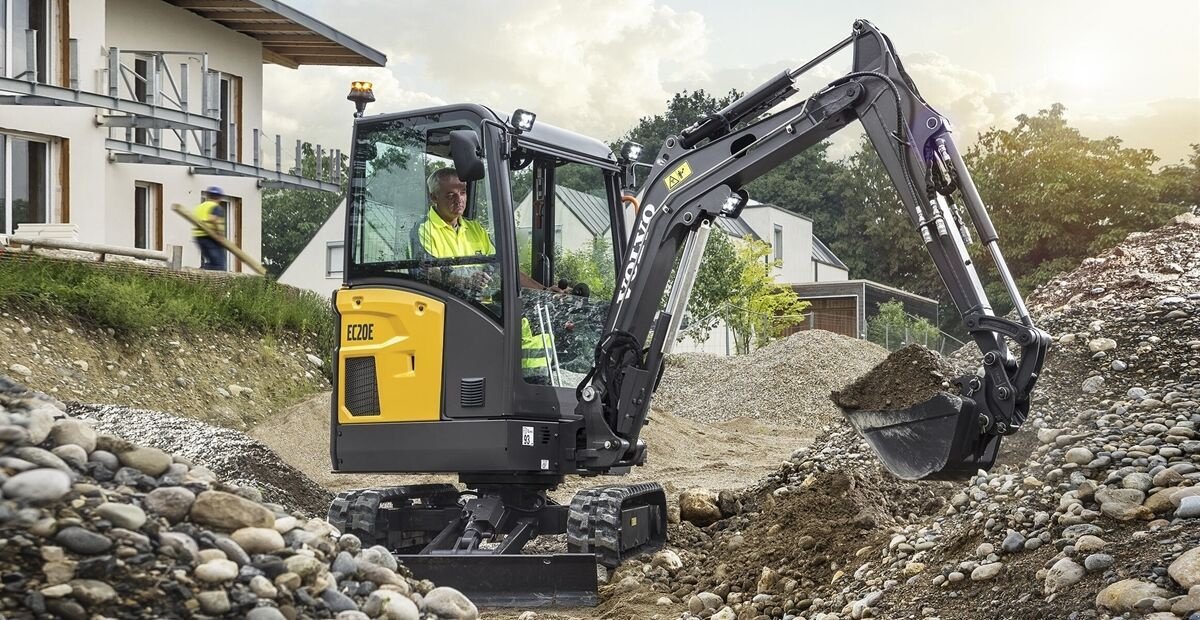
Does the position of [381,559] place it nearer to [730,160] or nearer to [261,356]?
[730,160]

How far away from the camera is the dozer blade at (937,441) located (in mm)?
6168

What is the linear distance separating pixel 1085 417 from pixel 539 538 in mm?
3757

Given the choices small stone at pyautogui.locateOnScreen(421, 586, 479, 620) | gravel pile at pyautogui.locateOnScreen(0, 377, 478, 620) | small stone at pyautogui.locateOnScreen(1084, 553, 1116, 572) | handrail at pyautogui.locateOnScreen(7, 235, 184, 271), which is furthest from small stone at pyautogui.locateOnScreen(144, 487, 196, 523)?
handrail at pyautogui.locateOnScreen(7, 235, 184, 271)

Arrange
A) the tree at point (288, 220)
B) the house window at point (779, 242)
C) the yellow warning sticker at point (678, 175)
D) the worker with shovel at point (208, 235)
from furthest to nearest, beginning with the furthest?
1. the tree at point (288, 220)
2. the house window at point (779, 242)
3. the worker with shovel at point (208, 235)
4. the yellow warning sticker at point (678, 175)

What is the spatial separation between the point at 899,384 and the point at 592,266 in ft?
7.50

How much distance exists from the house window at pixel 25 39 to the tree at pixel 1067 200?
1085 inches

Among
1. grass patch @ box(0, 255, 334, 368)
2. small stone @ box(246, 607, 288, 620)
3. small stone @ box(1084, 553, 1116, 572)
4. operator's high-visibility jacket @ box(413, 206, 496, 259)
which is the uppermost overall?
operator's high-visibility jacket @ box(413, 206, 496, 259)

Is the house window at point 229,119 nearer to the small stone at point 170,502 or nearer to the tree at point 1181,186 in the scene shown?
the small stone at point 170,502

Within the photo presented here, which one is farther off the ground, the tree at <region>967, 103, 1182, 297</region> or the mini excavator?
the tree at <region>967, 103, 1182, 297</region>

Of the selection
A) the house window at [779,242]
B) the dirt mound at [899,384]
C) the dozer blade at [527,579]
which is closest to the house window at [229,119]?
the dozer blade at [527,579]

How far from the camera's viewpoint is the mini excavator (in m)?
6.81

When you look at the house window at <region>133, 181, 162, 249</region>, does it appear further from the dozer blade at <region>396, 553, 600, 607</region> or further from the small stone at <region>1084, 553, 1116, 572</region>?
the small stone at <region>1084, 553, 1116, 572</region>

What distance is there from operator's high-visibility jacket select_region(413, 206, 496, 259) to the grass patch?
6.29 metres

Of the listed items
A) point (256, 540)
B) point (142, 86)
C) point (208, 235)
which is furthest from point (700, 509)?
point (142, 86)
